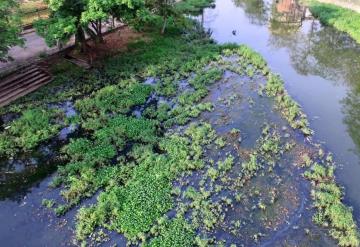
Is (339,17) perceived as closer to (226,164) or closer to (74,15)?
(74,15)

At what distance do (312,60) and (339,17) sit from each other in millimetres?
9696

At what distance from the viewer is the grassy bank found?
35812 mm

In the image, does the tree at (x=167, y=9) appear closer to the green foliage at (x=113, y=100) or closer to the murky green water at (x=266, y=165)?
the murky green water at (x=266, y=165)

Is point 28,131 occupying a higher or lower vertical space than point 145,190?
higher

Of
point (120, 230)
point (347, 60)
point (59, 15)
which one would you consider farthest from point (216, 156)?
point (347, 60)

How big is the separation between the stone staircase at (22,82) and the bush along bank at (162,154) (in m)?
0.74

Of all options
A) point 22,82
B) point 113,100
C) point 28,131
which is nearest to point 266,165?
point 113,100

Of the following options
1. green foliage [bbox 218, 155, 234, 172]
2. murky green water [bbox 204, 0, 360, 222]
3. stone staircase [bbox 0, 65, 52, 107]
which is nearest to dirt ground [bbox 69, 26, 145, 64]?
stone staircase [bbox 0, 65, 52, 107]

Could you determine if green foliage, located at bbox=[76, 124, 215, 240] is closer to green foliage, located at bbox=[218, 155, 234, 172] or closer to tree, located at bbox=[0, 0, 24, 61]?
green foliage, located at bbox=[218, 155, 234, 172]

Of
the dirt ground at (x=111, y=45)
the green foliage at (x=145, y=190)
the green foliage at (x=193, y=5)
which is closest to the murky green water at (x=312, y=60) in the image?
the green foliage at (x=193, y=5)

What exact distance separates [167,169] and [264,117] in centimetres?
764

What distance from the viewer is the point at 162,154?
65.7ft

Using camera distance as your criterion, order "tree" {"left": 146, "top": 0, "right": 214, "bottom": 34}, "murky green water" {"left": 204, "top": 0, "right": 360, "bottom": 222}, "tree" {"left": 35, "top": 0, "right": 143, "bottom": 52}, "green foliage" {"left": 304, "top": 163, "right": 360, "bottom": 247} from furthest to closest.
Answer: "tree" {"left": 146, "top": 0, "right": 214, "bottom": 34}, "tree" {"left": 35, "top": 0, "right": 143, "bottom": 52}, "murky green water" {"left": 204, "top": 0, "right": 360, "bottom": 222}, "green foliage" {"left": 304, "top": 163, "right": 360, "bottom": 247}

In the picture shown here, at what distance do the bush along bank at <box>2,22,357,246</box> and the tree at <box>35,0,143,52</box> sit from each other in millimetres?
3353
